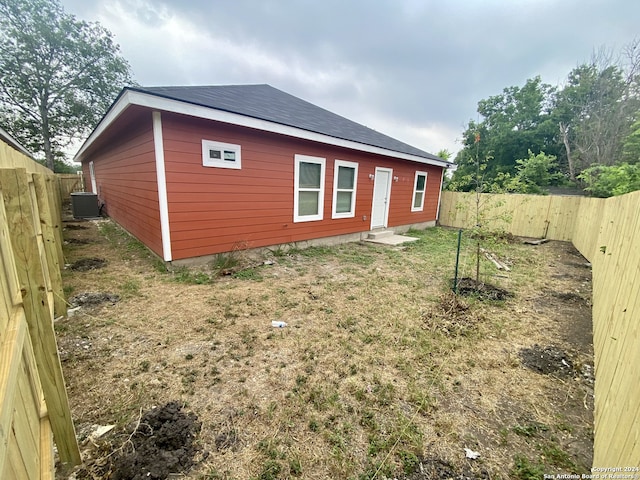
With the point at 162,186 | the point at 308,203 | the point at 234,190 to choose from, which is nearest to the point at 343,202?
the point at 308,203

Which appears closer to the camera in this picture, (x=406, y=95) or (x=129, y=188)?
(x=129, y=188)

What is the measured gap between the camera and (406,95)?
1407 centimetres

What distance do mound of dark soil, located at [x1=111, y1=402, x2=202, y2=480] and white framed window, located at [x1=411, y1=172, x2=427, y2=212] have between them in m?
9.83

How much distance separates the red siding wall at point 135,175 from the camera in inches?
191

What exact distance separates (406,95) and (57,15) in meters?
22.4

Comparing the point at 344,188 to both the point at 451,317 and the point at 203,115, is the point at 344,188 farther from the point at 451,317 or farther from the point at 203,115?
the point at 451,317

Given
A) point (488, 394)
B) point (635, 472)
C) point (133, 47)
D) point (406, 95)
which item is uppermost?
point (133, 47)

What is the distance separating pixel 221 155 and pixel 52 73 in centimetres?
2157

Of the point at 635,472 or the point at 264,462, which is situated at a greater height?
the point at 635,472

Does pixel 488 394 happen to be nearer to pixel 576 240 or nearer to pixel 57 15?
pixel 576 240

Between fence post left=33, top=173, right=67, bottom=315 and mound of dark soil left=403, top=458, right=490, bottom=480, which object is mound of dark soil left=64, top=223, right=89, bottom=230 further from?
mound of dark soil left=403, top=458, right=490, bottom=480

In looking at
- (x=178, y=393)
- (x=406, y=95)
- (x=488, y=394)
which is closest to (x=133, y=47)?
(x=406, y=95)

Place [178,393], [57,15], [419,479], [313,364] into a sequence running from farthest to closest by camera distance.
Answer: [57,15]
[313,364]
[178,393]
[419,479]

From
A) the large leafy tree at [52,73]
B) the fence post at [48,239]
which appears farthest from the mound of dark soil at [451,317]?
the large leafy tree at [52,73]
